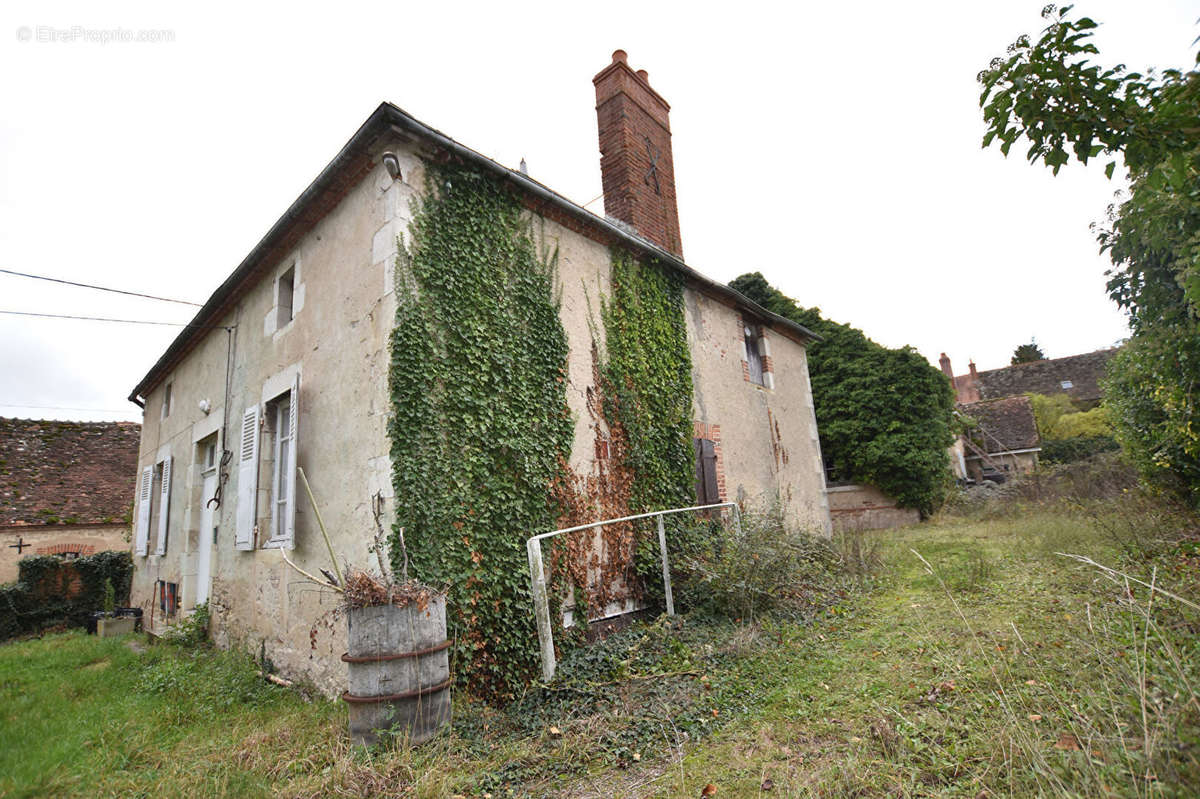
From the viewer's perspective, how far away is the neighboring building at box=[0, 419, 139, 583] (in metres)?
14.1

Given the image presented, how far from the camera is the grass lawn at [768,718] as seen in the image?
254 cm

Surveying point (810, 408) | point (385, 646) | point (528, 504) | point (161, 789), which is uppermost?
point (810, 408)

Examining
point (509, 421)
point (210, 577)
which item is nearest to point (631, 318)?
point (509, 421)

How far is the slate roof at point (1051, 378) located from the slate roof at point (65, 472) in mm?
36466

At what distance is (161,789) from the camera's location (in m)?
3.32

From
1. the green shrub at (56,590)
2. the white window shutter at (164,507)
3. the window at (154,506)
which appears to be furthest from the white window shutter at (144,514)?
the green shrub at (56,590)

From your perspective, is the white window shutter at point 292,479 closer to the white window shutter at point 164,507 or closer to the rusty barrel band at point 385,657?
the rusty barrel band at point 385,657

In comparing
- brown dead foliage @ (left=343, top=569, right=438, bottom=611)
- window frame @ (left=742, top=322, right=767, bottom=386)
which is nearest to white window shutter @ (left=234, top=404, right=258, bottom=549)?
brown dead foliage @ (left=343, top=569, right=438, bottom=611)

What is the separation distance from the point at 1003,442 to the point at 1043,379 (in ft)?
31.9

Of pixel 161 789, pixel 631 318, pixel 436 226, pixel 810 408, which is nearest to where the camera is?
pixel 161 789

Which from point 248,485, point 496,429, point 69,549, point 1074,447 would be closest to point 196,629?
point 248,485

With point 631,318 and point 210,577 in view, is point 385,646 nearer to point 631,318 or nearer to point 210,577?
point 631,318

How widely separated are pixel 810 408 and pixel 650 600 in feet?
20.8

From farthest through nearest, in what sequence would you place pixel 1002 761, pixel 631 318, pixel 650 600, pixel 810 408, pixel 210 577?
1. pixel 810 408
2. pixel 210 577
3. pixel 631 318
4. pixel 650 600
5. pixel 1002 761
